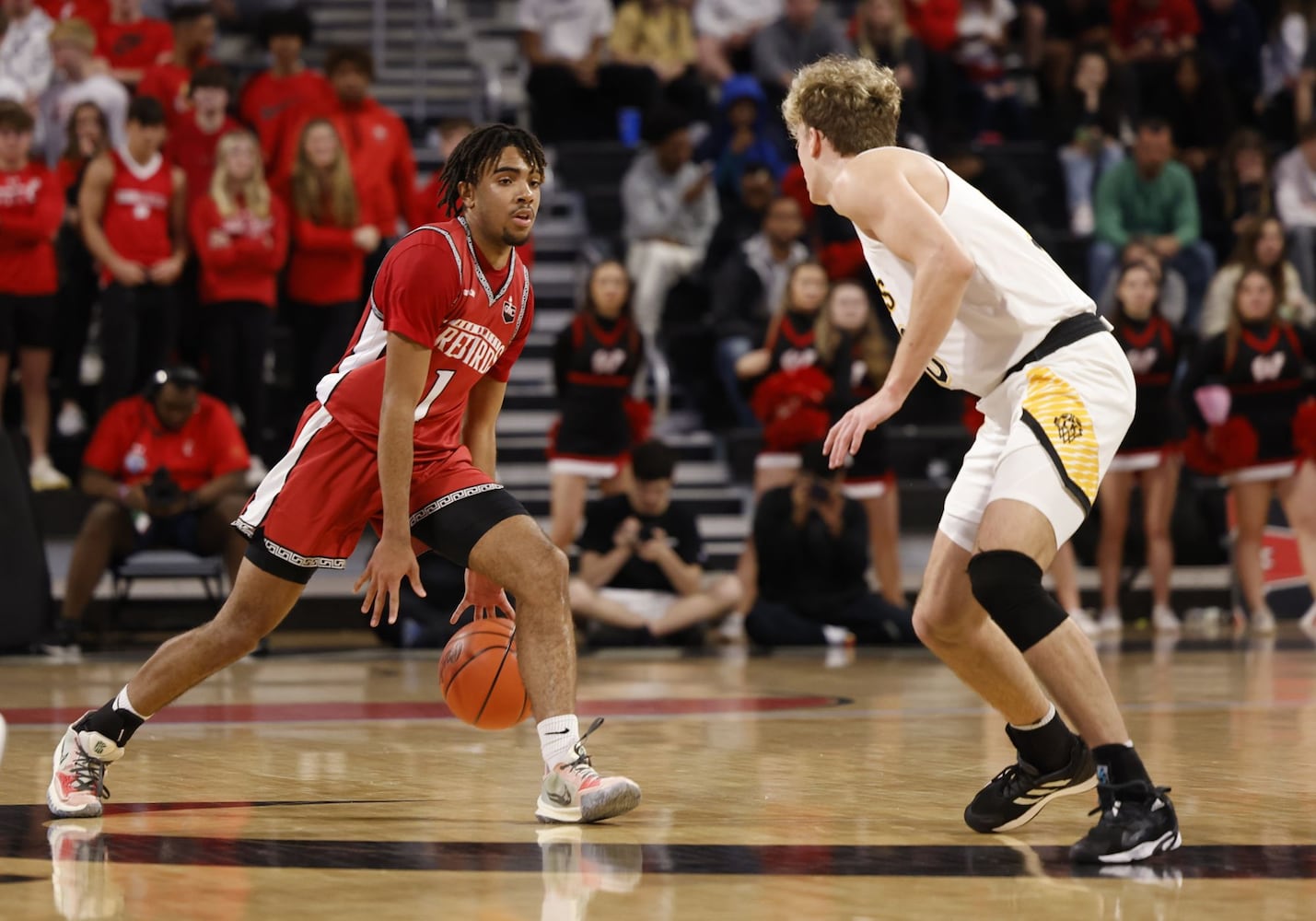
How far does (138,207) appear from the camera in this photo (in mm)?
10625

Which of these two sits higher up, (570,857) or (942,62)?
(942,62)

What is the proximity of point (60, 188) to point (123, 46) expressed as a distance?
7.47ft

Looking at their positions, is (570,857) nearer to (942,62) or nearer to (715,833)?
(715,833)

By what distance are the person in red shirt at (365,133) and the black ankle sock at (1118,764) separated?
315 inches

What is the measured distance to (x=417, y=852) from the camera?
4098mm

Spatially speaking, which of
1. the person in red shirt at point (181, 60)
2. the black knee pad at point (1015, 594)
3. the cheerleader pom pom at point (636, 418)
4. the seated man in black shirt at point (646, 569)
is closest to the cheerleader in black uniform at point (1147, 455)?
the seated man in black shirt at point (646, 569)

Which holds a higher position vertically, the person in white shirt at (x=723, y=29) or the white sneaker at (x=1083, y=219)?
the person in white shirt at (x=723, y=29)

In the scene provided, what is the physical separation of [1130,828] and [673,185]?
913cm

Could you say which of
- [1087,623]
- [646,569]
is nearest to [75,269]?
[646,569]

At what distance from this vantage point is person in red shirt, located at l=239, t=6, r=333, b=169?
1155 cm

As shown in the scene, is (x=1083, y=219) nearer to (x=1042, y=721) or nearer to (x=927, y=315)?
(x=1042, y=721)

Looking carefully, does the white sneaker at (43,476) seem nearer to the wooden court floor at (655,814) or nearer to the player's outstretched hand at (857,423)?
the wooden court floor at (655,814)

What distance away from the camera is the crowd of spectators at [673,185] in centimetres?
1066

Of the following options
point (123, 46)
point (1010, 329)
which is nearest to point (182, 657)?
point (1010, 329)
